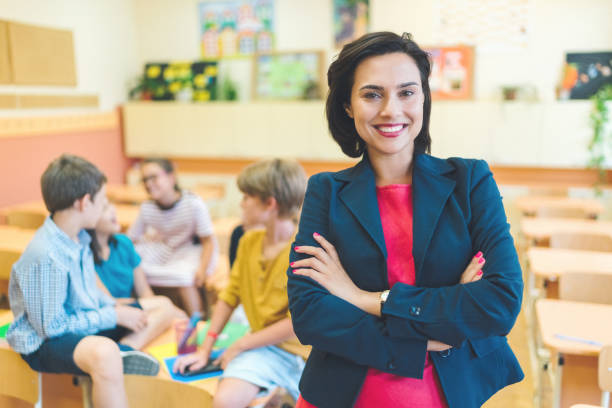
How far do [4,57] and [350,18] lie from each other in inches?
141

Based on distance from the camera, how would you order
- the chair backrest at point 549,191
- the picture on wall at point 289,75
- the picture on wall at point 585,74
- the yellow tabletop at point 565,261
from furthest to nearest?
the picture on wall at point 289,75 < the picture on wall at point 585,74 < the chair backrest at point 549,191 < the yellow tabletop at point 565,261

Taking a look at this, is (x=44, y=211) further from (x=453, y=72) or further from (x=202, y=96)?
(x=453, y=72)

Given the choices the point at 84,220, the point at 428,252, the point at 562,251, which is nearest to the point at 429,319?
the point at 428,252

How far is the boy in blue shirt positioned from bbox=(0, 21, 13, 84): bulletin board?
3.51m

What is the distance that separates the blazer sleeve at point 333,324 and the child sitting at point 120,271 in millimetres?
1365

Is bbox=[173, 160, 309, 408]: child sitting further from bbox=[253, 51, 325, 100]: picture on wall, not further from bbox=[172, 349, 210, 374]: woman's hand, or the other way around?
bbox=[253, 51, 325, 100]: picture on wall

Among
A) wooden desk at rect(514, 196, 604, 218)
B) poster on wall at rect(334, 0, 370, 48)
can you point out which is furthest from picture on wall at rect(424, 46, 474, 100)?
wooden desk at rect(514, 196, 604, 218)

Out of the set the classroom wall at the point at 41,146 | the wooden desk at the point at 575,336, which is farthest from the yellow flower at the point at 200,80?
the wooden desk at the point at 575,336

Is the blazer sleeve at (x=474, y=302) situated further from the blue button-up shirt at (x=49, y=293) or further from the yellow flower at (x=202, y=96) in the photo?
the yellow flower at (x=202, y=96)

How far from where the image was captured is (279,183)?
2057 millimetres

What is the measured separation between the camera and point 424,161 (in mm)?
1159

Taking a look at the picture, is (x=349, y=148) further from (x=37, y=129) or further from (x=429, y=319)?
(x=37, y=129)

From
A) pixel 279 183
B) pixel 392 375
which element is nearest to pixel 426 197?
pixel 392 375

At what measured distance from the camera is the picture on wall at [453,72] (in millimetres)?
5824
